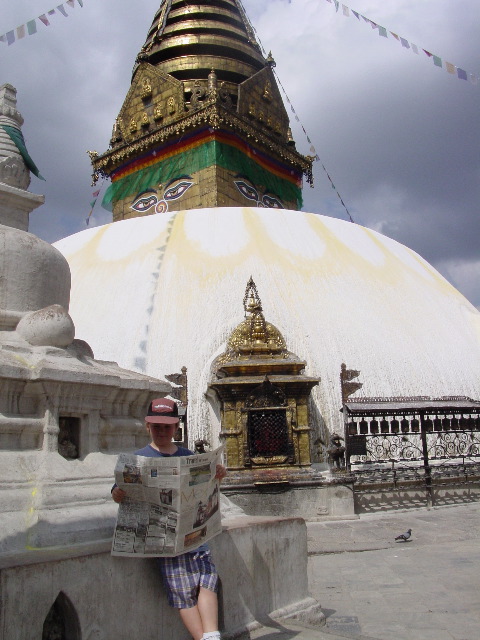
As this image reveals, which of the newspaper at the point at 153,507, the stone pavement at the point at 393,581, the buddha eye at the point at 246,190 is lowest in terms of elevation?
the stone pavement at the point at 393,581

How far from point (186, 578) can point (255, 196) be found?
16333 mm

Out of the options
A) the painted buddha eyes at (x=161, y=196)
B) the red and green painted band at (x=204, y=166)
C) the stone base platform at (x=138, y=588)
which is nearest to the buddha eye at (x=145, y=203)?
the painted buddha eyes at (x=161, y=196)

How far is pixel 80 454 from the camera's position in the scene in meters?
2.84

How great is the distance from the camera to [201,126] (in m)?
17.2

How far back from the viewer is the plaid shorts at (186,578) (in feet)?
7.92

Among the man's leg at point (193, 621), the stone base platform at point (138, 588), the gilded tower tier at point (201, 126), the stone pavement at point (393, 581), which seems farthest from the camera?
the gilded tower tier at point (201, 126)

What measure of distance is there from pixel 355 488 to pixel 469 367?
393cm

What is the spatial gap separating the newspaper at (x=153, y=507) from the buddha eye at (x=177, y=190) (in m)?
15.7

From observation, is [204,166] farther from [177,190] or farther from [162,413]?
[162,413]

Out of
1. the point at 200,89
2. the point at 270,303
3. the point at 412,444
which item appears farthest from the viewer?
the point at 200,89

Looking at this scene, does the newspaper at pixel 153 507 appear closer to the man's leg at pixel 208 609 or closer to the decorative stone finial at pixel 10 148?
the man's leg at pixel 208 609

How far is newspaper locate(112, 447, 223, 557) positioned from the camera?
A: 236 cm

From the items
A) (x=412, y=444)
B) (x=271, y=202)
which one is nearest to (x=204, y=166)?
(x=271, y=202)

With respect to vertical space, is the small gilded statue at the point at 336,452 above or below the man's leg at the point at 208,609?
above
